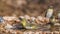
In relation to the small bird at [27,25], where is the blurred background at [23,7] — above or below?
above

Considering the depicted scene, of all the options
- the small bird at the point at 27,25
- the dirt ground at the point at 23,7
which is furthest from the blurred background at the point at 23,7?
the small bird at the point at 27,25

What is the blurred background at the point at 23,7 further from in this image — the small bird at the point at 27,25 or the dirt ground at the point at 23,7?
the small bird at the point at 27,25

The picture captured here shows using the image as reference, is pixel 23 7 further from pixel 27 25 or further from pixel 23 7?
pixel 27 25

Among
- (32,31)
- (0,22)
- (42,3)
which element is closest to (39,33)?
(32,31)

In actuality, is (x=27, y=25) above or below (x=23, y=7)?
below

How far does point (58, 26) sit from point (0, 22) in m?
0.49

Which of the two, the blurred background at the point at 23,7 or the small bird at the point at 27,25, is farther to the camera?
the blurred background at the point at 23,7

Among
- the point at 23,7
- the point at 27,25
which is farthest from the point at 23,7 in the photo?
the point at 27,25

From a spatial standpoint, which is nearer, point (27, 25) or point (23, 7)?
point (27, 25)

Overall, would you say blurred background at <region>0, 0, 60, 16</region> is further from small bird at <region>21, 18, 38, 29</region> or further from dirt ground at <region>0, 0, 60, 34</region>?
small bird at <region>21, 18, 38, 29</region>

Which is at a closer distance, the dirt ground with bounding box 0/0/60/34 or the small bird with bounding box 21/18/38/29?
the small bird with bounding box 21/18/38/29

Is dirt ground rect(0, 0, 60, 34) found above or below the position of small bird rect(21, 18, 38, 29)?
above

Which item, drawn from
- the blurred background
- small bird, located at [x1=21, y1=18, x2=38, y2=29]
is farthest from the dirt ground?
small bird, located at [x1=21, y1=18, x2=38, y2=29]

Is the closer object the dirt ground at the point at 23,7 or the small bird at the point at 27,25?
the small bird at the point at 27,25
